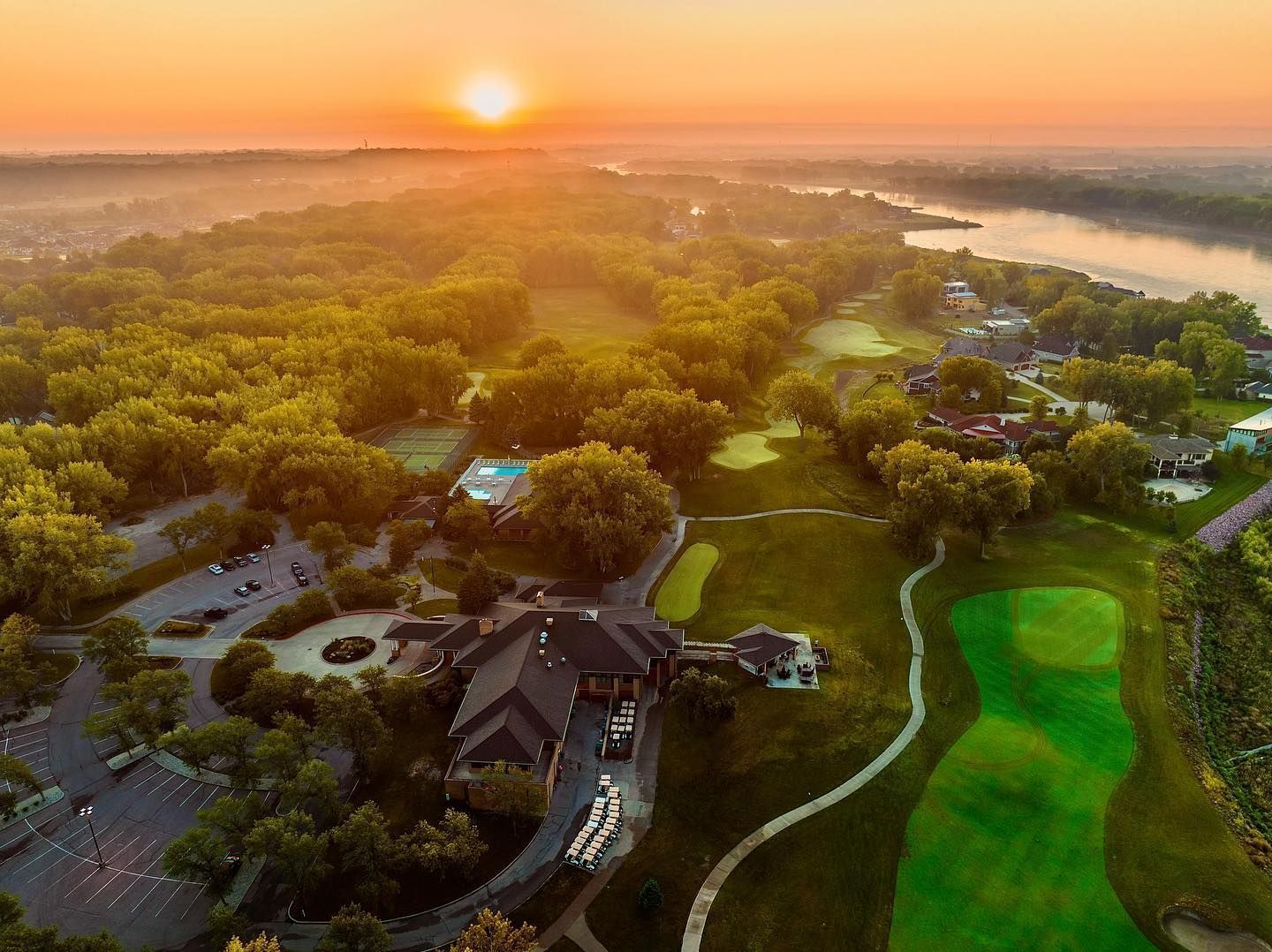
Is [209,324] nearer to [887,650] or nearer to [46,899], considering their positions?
[46,899]

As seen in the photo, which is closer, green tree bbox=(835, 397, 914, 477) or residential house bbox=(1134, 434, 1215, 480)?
residential house bbox=(1134, 434, 1215, 480)

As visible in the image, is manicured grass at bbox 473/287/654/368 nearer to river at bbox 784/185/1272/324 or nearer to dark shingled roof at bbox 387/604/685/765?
dark shingled roof at bbox 387/604/685/765

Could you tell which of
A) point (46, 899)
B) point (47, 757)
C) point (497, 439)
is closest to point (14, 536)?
point (47, 757)

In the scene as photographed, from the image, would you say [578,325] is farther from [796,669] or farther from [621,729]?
[621,729]

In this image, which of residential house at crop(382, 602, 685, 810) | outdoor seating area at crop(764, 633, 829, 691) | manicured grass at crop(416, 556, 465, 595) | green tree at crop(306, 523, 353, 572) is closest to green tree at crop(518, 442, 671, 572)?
manicured grass at crop(416, 556, 465, 595)

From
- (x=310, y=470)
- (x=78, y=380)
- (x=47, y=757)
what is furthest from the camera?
(x=78, y=380)

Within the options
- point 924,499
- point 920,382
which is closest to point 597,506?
point 924,499
